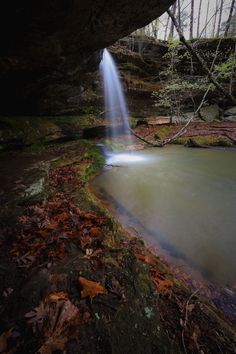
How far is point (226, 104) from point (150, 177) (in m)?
12.8

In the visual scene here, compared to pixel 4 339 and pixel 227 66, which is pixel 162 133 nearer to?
pixel 227 66

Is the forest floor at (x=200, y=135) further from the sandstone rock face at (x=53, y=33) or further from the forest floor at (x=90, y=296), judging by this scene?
the forest floor at (x=90, y=296)

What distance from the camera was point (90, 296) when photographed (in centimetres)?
185

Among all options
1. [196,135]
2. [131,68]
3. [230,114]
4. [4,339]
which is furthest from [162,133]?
[4,339]

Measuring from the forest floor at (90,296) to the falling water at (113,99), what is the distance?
30.8 ft

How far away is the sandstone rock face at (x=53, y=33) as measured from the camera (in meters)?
4.04

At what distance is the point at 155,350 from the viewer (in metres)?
1.55

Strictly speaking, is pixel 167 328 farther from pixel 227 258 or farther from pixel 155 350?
pixel 227 258

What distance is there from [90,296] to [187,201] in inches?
134

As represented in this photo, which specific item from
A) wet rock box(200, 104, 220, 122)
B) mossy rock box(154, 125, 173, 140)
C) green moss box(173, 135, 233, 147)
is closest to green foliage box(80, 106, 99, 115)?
mossy rock box(154, 125, 173, 140)

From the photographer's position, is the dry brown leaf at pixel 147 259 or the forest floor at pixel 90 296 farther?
the dry brown leaf at pixel 147 259

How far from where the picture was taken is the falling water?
12062mm

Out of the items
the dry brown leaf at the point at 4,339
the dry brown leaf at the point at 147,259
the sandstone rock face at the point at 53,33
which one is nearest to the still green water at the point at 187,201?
the dry brown leaf at the point at 147,259

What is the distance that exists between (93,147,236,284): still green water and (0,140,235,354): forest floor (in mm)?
759
